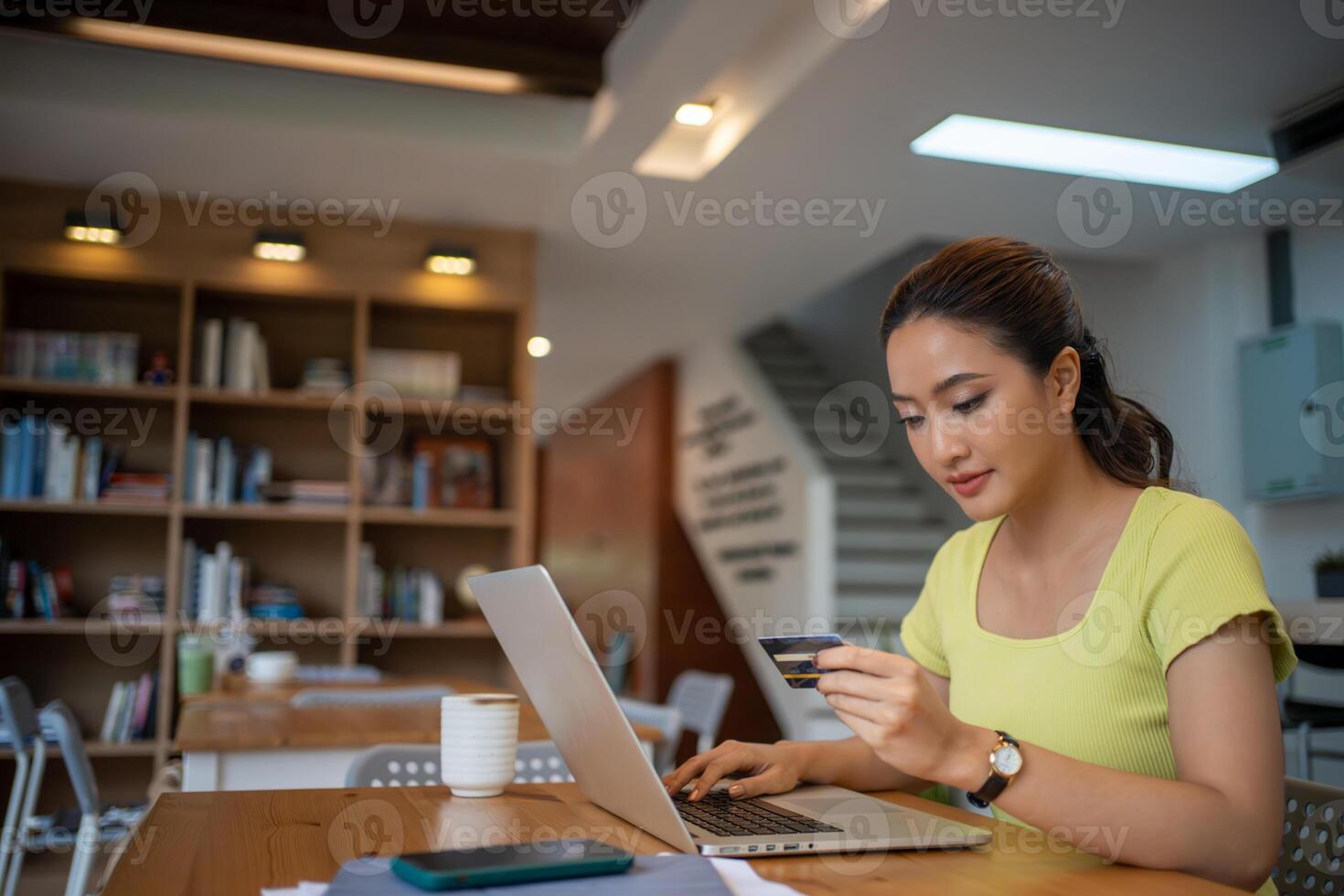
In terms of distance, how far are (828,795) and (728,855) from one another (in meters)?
0.32

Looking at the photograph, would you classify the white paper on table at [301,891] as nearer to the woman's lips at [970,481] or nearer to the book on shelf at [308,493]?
the woman's lips at [970,481]

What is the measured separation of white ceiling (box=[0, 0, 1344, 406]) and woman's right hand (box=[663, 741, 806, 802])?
2.28 meters

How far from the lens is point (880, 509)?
7.01 meters

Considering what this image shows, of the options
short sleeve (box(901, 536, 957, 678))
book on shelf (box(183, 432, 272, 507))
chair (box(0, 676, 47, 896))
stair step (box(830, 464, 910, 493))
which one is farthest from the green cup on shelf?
stair step (box(830, 464, 910, 493))

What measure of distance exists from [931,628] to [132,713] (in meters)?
3.92

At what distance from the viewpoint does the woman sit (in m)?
0.94

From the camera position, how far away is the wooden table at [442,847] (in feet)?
2.77

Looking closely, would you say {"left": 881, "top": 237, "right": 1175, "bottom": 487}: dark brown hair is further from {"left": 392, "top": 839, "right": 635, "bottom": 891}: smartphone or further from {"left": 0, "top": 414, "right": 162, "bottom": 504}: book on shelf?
{"left": 0, "top": 414, "right": 162, "bottom": 504}: book on shelf

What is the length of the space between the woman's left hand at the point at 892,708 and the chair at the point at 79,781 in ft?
7.55

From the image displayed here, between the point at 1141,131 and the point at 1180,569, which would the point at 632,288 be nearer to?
the point at 1141,131

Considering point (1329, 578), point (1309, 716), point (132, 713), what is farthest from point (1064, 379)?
point (132, 713)

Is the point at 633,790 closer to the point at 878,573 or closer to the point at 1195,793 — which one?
the point at 1195,793

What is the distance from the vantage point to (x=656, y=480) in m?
8.02

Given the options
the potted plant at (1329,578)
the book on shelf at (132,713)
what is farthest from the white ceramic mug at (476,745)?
the book on shelf at (132,713)
